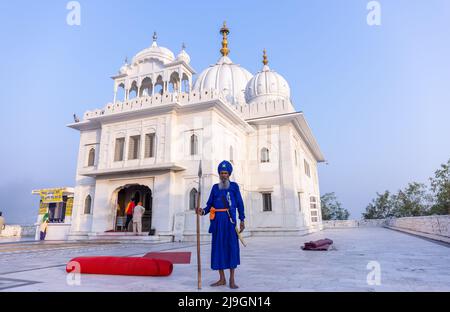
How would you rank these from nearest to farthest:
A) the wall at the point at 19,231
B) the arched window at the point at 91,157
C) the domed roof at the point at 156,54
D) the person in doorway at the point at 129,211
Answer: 1. the person in doorway at the point at 129,211
2. the arched window at the point at 91,157
3. the domed roof at the point at 156,54
4. the wall at the point at 19,231

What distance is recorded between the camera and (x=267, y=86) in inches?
735

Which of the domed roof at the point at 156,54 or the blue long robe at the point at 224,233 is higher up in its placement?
the domed roof at the point at 156,54

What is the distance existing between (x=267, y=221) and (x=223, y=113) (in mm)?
5810

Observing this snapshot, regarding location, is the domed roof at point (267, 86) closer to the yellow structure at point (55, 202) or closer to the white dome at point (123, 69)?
the white dome at point (123, 69)

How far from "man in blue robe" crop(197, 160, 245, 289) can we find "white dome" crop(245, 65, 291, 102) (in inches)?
616

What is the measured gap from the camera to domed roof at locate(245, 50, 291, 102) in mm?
18578

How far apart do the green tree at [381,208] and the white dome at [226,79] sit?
19225 mm

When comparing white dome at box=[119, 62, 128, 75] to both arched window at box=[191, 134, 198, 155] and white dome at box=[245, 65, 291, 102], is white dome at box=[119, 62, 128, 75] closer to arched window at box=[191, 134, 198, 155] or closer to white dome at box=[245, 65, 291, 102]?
arched window at box=[191, 134, 198, 155]

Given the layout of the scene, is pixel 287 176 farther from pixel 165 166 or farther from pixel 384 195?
pixel 384 195

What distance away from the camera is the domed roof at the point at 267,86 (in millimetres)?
18578

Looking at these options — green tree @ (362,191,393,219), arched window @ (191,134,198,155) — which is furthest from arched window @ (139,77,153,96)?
green tree @ (362,191,393,219)

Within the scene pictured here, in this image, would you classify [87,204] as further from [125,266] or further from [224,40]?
[224,40]

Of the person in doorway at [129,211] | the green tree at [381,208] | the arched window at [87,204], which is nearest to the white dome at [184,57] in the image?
the person in doorway at [129,211]
